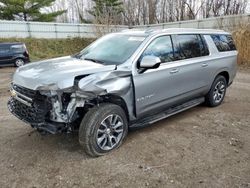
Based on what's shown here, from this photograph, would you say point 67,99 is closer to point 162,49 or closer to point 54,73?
point 54,73

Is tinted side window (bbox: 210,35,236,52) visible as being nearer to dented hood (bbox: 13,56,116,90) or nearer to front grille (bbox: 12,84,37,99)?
dented hood (bbox: 13,56,116,90)

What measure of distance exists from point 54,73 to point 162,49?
192 centimetres

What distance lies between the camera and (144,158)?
12.5 feet

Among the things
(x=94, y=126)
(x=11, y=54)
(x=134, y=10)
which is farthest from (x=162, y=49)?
(x=134, y=10)

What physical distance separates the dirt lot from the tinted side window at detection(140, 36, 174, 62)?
1.28 m

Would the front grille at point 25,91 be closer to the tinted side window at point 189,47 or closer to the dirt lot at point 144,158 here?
the dirt lot at point 144,158

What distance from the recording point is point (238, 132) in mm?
4723

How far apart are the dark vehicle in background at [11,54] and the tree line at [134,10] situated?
13.9 meters

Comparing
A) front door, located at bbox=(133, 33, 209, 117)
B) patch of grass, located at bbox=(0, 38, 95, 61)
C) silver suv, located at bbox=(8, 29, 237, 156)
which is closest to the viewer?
silver suv, located at bbox=(8, 29, 237, 156)

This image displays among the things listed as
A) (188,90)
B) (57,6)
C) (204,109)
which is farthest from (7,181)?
(57,6)

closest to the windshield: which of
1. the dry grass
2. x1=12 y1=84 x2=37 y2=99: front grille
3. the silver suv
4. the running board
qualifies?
the silver suv

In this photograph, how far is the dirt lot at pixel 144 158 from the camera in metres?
3.28

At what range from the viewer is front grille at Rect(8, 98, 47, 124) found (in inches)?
143

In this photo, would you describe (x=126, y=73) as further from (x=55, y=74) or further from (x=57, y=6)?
(x=57, y=6)
